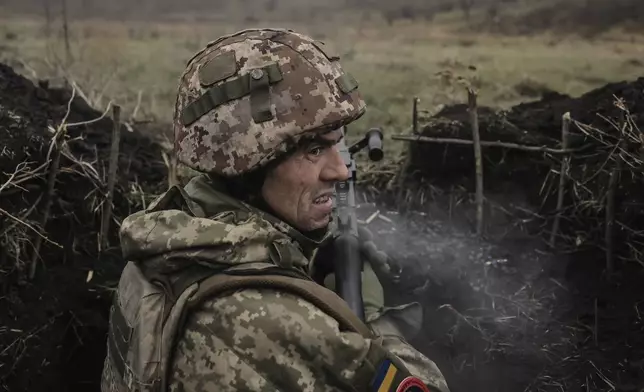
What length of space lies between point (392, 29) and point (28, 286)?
3878 mm

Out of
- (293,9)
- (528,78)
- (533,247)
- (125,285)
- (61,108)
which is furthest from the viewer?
(293,9)

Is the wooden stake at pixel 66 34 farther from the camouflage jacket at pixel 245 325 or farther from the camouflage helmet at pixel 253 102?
the camouflage jacket at pixel 245 325

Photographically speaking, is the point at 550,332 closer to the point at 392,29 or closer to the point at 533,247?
the point at 533,247

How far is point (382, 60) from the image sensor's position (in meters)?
6.73

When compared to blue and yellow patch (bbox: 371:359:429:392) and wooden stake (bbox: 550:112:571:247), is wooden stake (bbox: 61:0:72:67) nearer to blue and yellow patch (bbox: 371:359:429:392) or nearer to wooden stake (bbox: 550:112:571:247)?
wooden stake (bbox: 550:112:571:247)

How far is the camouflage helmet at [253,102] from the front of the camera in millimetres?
2270

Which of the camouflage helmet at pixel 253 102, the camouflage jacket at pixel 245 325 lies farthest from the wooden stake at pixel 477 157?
the camouflage jacket at pixel 245 325

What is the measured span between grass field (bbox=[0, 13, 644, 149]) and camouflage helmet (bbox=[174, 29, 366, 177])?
412 cm

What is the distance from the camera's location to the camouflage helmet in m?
2.27

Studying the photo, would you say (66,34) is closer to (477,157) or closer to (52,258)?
(52,258)

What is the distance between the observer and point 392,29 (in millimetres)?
6680

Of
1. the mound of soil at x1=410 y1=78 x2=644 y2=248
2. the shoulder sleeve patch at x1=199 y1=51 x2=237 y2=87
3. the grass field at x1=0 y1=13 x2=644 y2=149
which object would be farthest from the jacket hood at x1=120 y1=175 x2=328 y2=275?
the grass field at x1=0 y1=13 x2=644 y2=149

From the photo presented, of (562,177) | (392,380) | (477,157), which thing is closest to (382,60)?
(477,157)

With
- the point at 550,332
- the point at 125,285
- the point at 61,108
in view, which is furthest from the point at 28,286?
the point at 550,332
